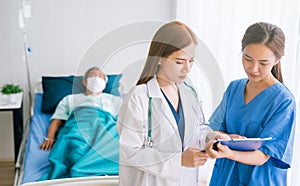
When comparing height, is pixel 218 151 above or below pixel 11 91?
above

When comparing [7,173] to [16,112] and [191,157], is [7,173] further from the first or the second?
[191,157]

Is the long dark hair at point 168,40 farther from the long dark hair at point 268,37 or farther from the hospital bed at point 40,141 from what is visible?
the long dark hair at point 268,37

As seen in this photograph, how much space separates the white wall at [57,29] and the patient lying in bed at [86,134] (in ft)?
1.76

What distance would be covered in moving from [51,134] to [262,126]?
1744mm

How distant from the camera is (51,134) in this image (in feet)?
9.40

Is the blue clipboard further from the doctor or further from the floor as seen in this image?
the floor

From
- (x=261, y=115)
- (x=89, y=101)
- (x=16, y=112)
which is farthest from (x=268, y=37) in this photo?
(x=16, y=112)

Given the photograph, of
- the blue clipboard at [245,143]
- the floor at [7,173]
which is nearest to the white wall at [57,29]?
the floor at [7,173]

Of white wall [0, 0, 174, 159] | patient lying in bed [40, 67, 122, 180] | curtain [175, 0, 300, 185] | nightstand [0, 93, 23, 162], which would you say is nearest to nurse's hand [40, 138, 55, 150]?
patient lying in bed [40, 67, 122, 180]

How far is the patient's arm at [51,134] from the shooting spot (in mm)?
2744

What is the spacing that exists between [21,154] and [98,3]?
133 cm

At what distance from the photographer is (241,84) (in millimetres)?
1573

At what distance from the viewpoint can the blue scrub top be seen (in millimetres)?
1396

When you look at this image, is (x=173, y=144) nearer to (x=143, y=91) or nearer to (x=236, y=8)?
(x=143, y=91)
